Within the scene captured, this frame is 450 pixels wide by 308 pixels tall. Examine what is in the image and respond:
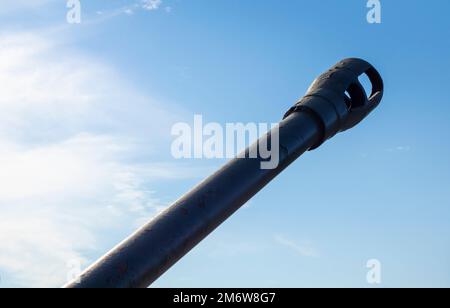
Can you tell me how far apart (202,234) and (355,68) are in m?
3.86

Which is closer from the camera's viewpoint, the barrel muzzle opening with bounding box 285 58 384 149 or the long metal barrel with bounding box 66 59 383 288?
the long metal barrel with bounding box 66 59 383 288

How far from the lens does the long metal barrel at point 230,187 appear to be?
5.18 metres

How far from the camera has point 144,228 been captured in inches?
219

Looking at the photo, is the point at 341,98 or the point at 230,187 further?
the point at 341,98

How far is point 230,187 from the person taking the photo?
6164 mm

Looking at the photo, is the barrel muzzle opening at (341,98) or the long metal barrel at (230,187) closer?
the long metal barrel at (230,187)

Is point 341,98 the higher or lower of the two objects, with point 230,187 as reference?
higher

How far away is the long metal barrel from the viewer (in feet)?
17.0

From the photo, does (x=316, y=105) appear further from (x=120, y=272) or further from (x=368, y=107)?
(x=120, y=272)
